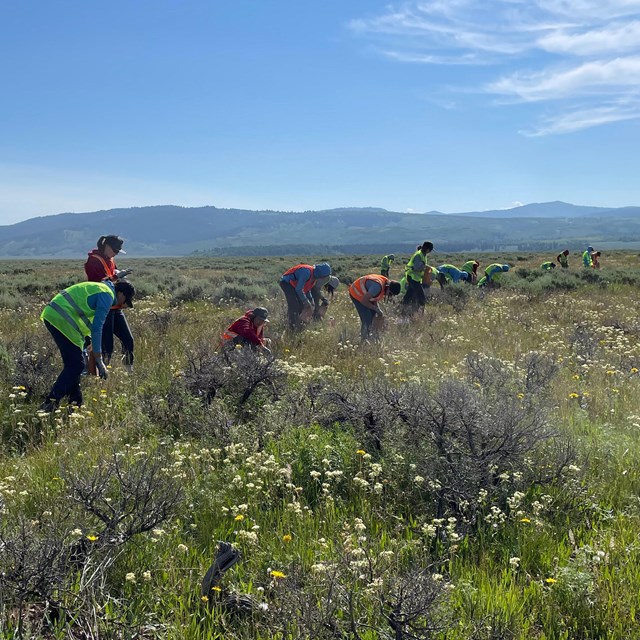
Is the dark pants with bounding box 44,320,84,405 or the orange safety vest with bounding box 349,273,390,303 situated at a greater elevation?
the orange safety vest with bounding box 349,273,390,303

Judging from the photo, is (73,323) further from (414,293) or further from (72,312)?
(414,293)

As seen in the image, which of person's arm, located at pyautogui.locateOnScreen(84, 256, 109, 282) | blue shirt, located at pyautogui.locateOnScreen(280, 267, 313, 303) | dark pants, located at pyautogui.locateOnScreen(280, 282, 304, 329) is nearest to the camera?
person's arm, located at pyautogui.locateOnScreen(84, 256, 109, 282)

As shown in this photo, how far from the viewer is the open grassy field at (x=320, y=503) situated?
2.22 m

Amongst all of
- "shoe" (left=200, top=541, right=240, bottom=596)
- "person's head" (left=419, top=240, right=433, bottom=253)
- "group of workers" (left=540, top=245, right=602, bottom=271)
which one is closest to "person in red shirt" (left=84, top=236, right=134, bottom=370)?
"shoe" (left=200, top=541, right=240, bottom=596)

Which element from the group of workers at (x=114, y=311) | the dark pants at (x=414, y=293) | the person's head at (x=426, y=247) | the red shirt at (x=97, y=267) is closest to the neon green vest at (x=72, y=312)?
the group of workers at (x=114, y=311)

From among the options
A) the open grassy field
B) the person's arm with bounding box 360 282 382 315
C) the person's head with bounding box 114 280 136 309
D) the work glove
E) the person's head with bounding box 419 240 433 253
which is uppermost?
the person's head with bounding box 419 240 433 253

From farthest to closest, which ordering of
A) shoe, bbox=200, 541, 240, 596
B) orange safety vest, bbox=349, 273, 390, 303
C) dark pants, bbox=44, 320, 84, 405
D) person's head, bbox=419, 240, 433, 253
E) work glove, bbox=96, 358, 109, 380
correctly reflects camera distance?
person's head, bbox=419, 240, 433, 253 → orange safety vest, bbox=349, 273, 390, 303 → work glove, bbox=96, 358, 109, 380 → dark pants, bbox=44, 320, 84, 405 → shoe, bbox=200, 541, 240, 596

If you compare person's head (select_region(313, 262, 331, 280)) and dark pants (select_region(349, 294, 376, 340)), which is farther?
person's head (select_region(313, 262, 331, 280))

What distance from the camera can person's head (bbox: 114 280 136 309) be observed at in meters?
6.45

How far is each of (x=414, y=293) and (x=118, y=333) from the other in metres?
6.55

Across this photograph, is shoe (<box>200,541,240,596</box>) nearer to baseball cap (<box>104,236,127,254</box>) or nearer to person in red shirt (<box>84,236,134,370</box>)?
person in red shirt (<box>84,236,134,370</box>)

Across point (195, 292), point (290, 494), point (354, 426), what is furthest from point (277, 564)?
point (195, 292)

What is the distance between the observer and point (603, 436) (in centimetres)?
418

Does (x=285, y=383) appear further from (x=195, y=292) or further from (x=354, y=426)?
(x=195, y=292)
